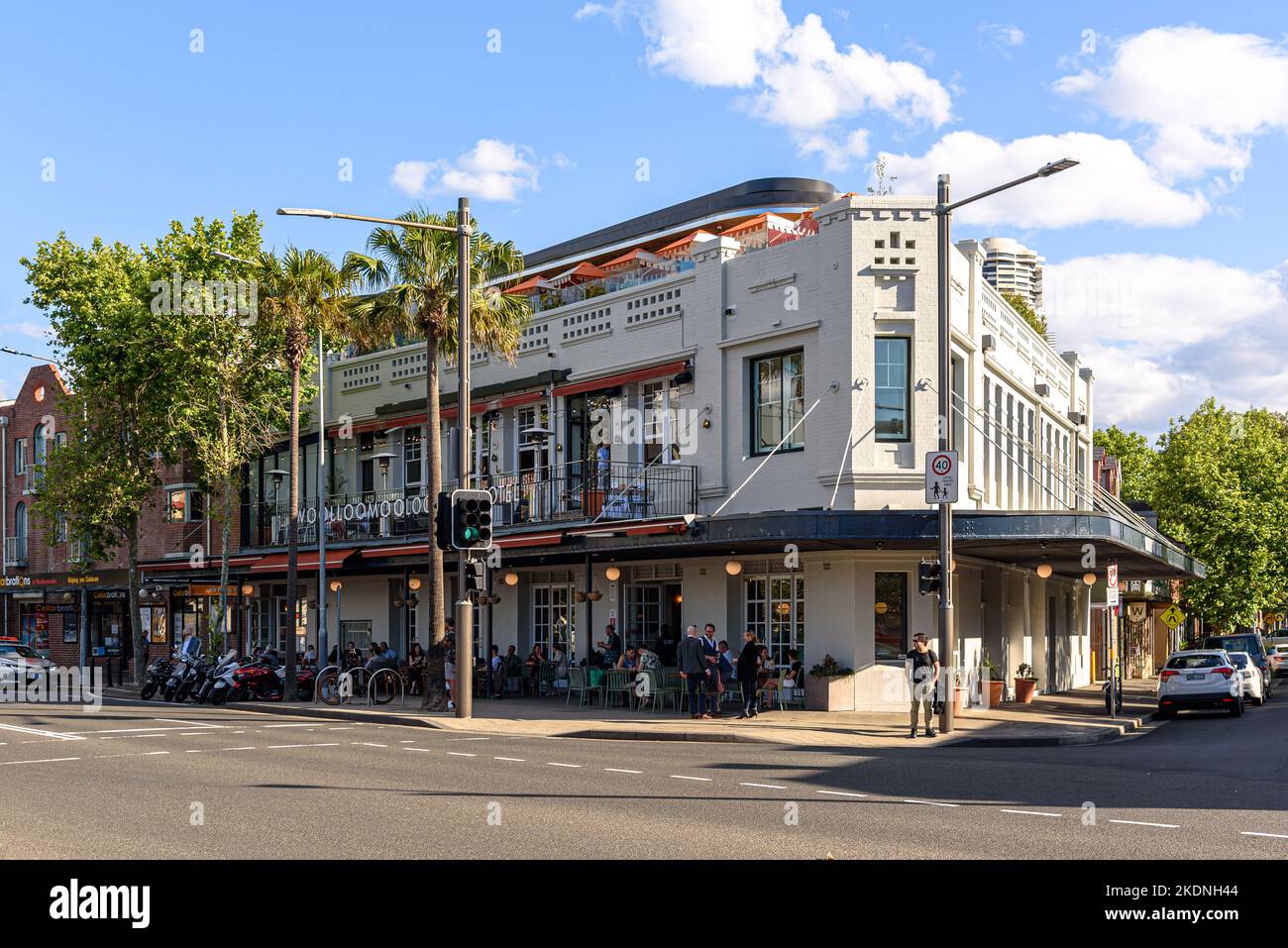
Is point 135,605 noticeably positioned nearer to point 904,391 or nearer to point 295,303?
point 295,303

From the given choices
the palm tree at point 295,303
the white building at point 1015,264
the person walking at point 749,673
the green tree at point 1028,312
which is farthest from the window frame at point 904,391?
the white building at point 1015,264

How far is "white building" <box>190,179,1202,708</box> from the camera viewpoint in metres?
26.2

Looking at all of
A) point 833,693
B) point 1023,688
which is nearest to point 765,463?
point 833,693

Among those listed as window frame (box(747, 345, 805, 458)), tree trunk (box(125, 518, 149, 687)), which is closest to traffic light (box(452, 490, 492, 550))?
window frame (box(747, 345, 805, 458))

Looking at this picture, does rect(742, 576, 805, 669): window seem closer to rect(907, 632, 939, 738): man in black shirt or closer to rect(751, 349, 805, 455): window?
rect(751, 349, 805, 455): window

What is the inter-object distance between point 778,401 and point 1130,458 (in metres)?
45.0

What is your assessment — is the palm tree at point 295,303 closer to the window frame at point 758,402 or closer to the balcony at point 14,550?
the window frame at point 758,402

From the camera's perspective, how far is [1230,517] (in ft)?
163

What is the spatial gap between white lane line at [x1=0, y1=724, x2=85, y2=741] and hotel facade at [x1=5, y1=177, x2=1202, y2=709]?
10.4m

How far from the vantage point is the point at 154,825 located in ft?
37.8

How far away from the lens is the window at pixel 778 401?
27406 mm
